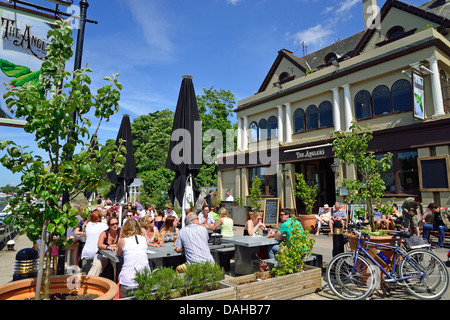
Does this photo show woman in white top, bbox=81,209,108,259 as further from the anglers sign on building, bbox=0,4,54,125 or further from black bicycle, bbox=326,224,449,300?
black bicycle, bbox=326,224,449,300

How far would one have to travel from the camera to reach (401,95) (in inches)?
532

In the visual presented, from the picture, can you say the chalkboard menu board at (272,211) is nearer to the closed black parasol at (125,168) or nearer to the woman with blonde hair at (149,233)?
the closed black parasol at (125,168)

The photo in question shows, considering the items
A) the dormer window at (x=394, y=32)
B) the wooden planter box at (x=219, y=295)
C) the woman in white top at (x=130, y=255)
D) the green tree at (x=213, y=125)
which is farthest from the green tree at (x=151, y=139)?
the wooden planter box at (x=219, y=295)

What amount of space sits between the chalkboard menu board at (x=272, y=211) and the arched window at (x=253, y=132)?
7341mm

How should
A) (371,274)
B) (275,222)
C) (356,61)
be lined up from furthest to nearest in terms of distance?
(356,61), (275,222), (371,274)

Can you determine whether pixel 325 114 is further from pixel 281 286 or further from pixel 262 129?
pixel 281 286

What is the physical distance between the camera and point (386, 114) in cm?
1392

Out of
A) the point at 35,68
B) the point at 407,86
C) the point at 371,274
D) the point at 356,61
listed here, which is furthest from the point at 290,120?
the point at 35,68

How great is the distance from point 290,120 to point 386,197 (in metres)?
7.46

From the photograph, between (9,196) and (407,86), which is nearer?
(9,196)

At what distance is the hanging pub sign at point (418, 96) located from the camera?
11909mm
